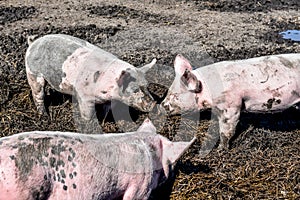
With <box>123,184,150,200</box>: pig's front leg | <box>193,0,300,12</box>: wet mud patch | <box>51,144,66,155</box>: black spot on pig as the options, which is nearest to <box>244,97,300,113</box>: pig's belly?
<box>123,184,150,200</box>: pig's front leg

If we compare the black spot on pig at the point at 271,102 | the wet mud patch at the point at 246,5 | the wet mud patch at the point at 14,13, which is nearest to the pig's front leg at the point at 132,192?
the black spot on pig at the point at 271,102

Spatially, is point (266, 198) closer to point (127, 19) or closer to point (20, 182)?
point (20, 182)

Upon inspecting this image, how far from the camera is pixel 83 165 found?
137 inches

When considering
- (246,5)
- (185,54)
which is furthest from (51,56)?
(246,5)

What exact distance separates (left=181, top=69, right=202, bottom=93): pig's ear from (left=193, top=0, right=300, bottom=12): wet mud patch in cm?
549

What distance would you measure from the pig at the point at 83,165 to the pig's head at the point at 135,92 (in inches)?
46.3

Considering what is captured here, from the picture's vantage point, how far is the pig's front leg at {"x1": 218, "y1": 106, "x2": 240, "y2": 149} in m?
5.07

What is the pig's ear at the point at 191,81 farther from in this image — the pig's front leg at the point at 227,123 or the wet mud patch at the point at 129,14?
the wet mud patch at the point at 129,14

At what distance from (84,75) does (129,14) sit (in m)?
4.55

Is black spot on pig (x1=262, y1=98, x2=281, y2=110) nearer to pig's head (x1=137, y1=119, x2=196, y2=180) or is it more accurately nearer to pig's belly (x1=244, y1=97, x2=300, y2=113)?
pig's belly (x1=244, y1=97, x2=300, y2=113)

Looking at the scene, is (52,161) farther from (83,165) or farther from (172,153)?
(172,153)

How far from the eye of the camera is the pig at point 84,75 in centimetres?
504

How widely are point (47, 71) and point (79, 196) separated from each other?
7.05 ft

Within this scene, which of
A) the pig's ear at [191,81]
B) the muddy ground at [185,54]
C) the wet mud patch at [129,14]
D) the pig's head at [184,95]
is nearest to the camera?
the muddy ground at [185,54]
